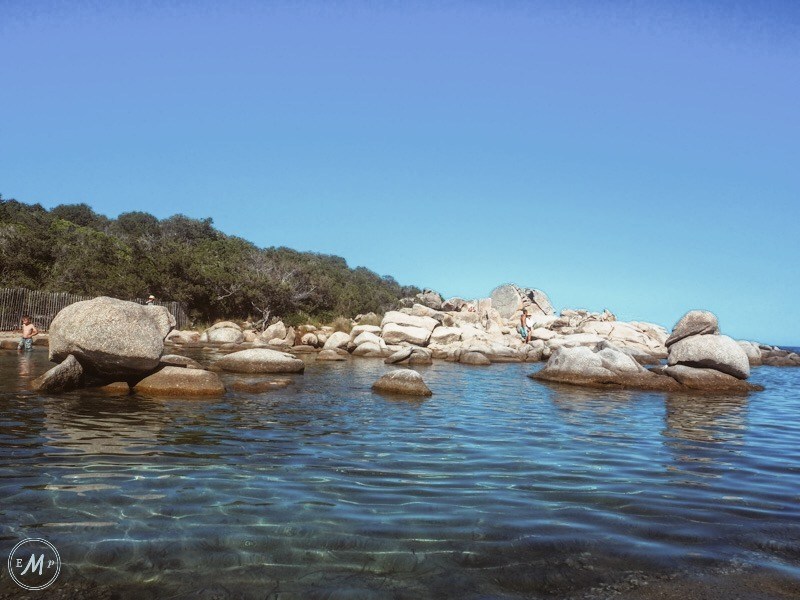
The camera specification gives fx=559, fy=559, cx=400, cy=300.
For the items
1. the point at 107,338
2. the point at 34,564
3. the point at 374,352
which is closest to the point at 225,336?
the point at 374,352

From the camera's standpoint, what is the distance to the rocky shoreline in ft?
41.7

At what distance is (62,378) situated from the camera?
40.6 feet

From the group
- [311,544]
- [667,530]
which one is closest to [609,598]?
[667,530]

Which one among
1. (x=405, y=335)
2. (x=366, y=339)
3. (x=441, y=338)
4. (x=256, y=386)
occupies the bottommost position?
(x=256, y=386)

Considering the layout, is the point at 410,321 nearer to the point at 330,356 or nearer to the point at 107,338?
the point at 330,356

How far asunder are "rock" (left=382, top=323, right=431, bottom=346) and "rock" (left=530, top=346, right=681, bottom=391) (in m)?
13.8

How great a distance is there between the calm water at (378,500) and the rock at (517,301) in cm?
4704

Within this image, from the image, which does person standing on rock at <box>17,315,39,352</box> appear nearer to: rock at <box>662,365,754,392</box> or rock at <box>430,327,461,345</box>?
rock at <box>430,327,461,345</box>

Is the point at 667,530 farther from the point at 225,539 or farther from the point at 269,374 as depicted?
the point at 269,374

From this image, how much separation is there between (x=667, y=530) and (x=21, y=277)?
42.0m

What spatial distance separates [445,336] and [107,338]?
26.0 metres

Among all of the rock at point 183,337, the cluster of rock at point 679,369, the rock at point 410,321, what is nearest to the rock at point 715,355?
the cluster of rock at point 679,369

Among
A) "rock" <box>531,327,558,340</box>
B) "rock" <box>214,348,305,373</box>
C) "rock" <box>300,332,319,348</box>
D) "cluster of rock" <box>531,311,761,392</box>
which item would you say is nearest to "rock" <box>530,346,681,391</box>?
"cluster of rock" <box>531,311,761,392</box>

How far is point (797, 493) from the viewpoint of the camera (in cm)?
651
